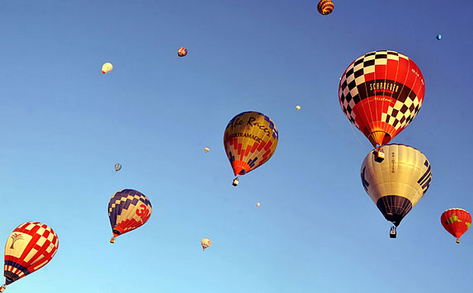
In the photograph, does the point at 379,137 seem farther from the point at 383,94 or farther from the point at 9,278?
the point at 9,278

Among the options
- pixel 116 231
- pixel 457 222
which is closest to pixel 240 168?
pixel 116 231

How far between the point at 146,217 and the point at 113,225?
1.96m

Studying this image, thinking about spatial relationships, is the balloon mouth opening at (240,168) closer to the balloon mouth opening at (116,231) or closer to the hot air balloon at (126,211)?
the hot air balloon at (126,211)

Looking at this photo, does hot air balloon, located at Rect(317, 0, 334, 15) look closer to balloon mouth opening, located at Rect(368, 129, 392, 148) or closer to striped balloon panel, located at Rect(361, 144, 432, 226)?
striped balloon panel, located at Rect(361, 144, 432, 226)

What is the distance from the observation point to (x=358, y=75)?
16312 millimetres

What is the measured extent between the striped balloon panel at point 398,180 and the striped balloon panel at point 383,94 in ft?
12.4

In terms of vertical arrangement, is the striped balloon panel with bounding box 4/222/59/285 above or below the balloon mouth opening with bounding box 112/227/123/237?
below

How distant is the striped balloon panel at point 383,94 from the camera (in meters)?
15.5

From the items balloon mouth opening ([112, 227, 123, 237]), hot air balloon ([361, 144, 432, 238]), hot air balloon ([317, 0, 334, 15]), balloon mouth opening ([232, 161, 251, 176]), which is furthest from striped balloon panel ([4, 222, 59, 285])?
hot air balloon ([317, 0, 334, 15])

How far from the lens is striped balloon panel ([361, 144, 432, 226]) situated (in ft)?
62.5

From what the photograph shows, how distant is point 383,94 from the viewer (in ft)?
51.2

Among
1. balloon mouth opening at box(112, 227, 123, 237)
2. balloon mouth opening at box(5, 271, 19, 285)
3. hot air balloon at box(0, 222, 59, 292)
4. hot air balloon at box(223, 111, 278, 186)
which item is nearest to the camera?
hot air balloon at box(223, 111, 278, 186)

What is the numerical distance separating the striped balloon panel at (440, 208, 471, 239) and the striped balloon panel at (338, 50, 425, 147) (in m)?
12.3

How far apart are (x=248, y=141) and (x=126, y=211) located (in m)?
8.59
